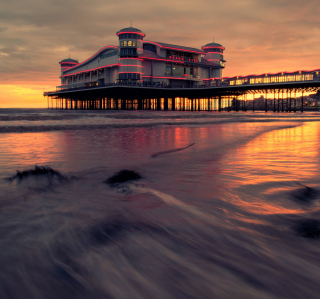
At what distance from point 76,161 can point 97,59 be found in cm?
7305

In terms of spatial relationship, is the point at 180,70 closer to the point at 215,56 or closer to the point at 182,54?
the point at 182,54

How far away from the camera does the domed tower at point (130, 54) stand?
201 ft

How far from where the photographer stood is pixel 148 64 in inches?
2608

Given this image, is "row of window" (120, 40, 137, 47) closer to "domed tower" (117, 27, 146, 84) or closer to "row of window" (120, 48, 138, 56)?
"domed tower" (117, 27, 146, 84)

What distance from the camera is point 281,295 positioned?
1.45 m

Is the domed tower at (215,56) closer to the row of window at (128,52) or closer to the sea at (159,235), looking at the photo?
the row of window at (128,52)

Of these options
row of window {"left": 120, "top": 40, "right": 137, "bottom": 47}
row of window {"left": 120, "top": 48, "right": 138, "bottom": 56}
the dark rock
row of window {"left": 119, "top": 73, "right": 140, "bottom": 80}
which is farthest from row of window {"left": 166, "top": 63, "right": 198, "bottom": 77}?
the dark rock

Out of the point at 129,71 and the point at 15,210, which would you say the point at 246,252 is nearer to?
the point at 15,210

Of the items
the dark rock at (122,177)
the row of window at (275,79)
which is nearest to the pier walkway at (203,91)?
the row of window at (275,79)

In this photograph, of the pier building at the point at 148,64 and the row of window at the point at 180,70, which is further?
the row of window at the point at 180,70

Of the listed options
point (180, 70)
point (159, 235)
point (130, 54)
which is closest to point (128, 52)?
point (130, 54)

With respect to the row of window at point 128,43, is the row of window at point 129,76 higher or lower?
lower

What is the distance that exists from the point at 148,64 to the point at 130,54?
5.99 metres

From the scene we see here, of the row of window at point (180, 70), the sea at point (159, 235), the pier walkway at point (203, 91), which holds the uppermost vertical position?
the row of window at point (180, 70)
